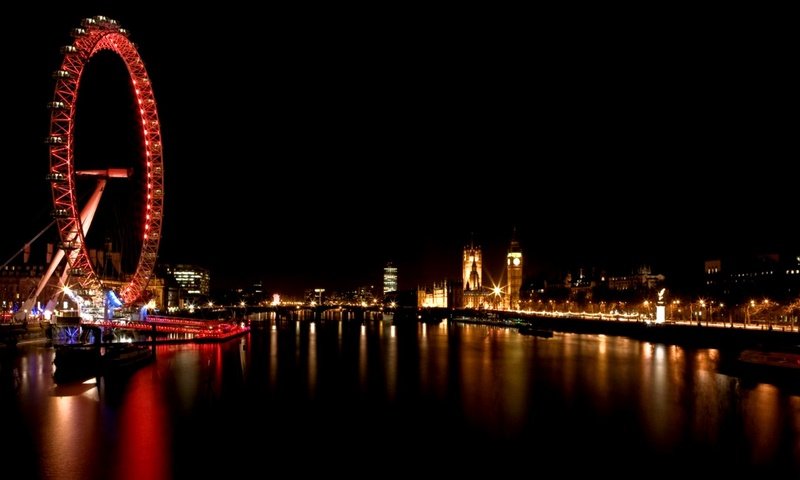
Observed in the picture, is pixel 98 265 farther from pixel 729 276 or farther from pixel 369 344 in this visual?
pixel 729 276

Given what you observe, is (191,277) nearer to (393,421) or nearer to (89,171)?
(89,171)

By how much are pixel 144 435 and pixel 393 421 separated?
6602mm

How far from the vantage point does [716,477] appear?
13461 mm

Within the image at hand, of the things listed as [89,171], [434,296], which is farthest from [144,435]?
[434,296]

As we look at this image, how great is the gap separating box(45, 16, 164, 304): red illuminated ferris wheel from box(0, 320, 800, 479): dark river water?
574 centimetres

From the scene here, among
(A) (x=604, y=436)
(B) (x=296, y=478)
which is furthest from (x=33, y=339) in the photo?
(A) (x=604, y=436)

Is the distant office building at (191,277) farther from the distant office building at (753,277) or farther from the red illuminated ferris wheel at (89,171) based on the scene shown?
the red illuminated ferris wheel at (89,171)

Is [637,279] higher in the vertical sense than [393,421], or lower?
higher

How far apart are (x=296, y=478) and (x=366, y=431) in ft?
14.3

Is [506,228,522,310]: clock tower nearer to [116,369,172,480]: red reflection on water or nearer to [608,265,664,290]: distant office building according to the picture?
[608,265,664,290]: distant office building

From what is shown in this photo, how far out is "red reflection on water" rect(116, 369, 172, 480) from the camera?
1309cm

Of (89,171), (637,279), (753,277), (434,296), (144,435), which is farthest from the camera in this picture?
(434,296)

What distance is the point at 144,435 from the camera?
15930mm

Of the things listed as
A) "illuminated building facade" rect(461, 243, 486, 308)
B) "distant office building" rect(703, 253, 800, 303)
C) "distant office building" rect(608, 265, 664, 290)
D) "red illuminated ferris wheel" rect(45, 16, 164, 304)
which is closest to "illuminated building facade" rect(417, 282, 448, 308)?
"illuminated building facade" rect(461, 243, 486, 308)
